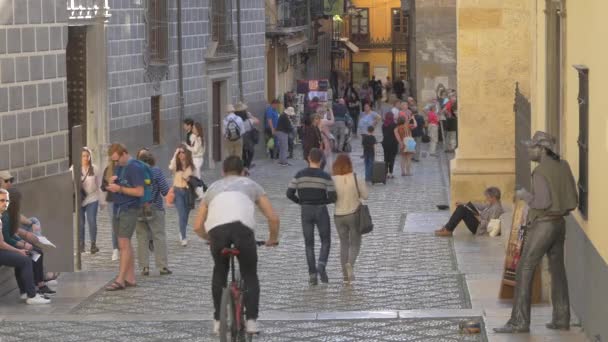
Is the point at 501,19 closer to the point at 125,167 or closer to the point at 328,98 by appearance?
the point at 125,167

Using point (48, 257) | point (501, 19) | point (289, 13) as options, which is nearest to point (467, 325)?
point (48, 257)

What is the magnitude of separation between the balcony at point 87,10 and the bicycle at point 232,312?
671 inches

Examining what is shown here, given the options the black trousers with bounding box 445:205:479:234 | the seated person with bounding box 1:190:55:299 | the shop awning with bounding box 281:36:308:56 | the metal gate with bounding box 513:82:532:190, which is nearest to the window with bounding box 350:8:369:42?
the shop awning with bounding box 281:36:308:56

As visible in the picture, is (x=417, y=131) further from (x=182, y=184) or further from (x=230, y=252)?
(x=230, y=252)

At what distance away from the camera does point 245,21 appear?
132 ft

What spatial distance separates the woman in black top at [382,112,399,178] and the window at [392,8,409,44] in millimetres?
48262

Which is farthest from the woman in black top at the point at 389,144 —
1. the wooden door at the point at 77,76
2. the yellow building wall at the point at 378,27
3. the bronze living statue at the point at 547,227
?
the yellow building wall at the point at 378,27

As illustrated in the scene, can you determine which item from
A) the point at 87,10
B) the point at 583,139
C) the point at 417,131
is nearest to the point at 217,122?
the point at 417,131

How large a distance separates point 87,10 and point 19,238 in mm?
13708

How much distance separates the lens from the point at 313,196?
1698 centimetres

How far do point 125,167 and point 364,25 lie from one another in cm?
6941

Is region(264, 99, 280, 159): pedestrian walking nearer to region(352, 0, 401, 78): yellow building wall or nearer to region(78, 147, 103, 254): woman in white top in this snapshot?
region(78, 147, 103, 254): woman in white top

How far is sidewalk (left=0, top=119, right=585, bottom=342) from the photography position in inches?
541

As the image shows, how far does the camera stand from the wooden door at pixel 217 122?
38125 mm
